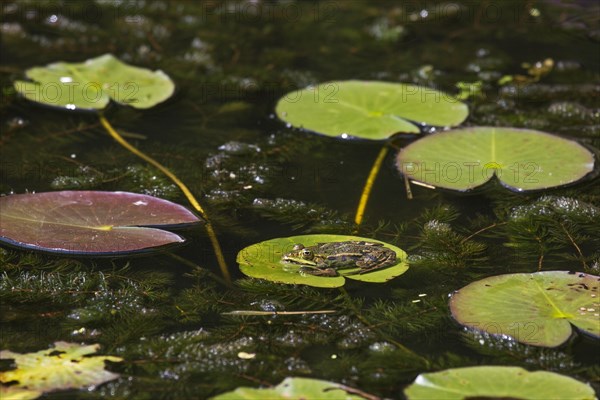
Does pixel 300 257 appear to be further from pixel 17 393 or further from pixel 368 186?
pixel 17 393

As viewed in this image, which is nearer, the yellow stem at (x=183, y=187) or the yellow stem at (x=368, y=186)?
the yellow stem at (x=183, y=187)

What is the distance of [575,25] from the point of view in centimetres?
419

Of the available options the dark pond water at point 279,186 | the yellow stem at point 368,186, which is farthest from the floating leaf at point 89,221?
the yellow stem at point 368,186

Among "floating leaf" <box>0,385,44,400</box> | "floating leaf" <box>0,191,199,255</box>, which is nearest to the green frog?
"floating leaf" <box>0,191,199,255</box>

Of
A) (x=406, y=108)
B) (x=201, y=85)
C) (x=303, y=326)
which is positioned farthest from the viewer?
(x=201, y=85)

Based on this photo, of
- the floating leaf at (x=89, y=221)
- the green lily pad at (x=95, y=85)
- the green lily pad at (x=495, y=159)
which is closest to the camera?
the floating leaf at (x=89, y=221)

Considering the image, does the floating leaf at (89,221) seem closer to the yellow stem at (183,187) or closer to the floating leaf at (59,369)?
→ the yellow stem at (183,187)

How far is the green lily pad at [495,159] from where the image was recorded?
2844 millimetres

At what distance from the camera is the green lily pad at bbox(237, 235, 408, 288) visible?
230 centimetres

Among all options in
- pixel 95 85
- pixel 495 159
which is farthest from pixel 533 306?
pixel 95 85

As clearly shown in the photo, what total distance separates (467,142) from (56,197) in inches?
57.5

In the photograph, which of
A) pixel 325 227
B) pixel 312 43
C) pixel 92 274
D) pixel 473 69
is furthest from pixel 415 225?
pixel 312 43

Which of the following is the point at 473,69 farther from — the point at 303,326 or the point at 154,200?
the point at 303,326

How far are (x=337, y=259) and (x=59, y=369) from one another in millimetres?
800
